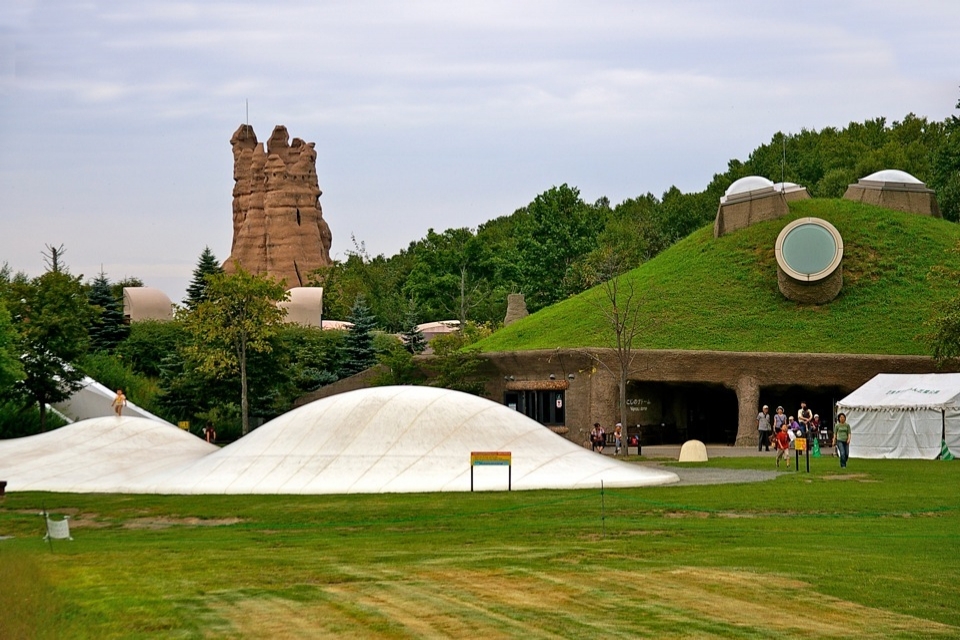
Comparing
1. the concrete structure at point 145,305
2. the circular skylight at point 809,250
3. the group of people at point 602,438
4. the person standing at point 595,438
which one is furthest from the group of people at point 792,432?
the concrete structure at point 145,305

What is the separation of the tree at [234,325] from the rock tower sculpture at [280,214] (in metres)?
83.3

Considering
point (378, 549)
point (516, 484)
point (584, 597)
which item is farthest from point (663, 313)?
point (584, 597)

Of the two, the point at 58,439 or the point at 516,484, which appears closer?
the point at 516,484

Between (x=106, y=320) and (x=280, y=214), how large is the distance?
70543mm

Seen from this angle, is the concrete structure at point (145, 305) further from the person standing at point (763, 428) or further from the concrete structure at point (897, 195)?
the person standing at point (763, 428)

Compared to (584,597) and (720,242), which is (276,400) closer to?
(720,242)

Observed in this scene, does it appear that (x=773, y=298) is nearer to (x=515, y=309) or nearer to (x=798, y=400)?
(x=798, y=400)

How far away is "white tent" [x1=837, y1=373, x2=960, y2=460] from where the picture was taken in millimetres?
41469

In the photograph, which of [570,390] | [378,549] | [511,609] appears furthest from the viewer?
[570,390]

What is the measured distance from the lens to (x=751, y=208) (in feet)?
244

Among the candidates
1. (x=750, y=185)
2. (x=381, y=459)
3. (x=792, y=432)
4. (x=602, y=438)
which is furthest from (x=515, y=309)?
(x=381, y=459)

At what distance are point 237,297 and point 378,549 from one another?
125 ft

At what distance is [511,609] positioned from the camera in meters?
13.9

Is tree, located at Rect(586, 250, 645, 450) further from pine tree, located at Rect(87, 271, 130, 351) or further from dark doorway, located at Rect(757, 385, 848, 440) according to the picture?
pine tree, located at Rect(87, 271, 130, 351)
